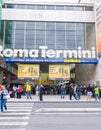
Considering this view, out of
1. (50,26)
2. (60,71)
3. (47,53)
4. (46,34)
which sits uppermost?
(50,26)

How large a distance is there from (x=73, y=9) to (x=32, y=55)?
12.4 metres

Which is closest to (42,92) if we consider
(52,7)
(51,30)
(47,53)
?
(47,53)

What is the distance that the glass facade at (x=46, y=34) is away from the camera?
42.2 meters

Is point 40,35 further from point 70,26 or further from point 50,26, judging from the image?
point 70,26

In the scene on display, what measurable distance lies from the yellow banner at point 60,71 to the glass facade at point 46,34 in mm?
3823

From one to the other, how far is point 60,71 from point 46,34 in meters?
7.22

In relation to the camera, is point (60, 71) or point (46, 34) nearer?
point (60, 71)

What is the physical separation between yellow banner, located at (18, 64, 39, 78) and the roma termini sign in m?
1.81

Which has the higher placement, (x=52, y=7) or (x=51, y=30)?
(x=52, y=7)

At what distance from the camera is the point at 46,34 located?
141ft

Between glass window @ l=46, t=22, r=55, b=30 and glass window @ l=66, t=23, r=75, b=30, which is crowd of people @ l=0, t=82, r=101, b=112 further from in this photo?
glass window @ l=66, t=23, r=75, b=30

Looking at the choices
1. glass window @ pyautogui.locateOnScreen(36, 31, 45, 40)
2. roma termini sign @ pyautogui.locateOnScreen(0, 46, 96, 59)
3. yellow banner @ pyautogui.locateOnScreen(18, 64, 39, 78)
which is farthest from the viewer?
glass window @ pyautogui.locateOnScreen(36, 31, 45, 40)

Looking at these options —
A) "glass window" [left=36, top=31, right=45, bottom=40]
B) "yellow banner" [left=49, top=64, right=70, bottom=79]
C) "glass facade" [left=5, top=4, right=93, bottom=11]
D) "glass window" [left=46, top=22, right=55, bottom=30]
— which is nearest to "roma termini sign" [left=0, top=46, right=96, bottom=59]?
"yellow banner" [left=49, top=64, right=70, bottom=79]

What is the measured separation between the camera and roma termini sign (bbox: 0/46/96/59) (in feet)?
125
